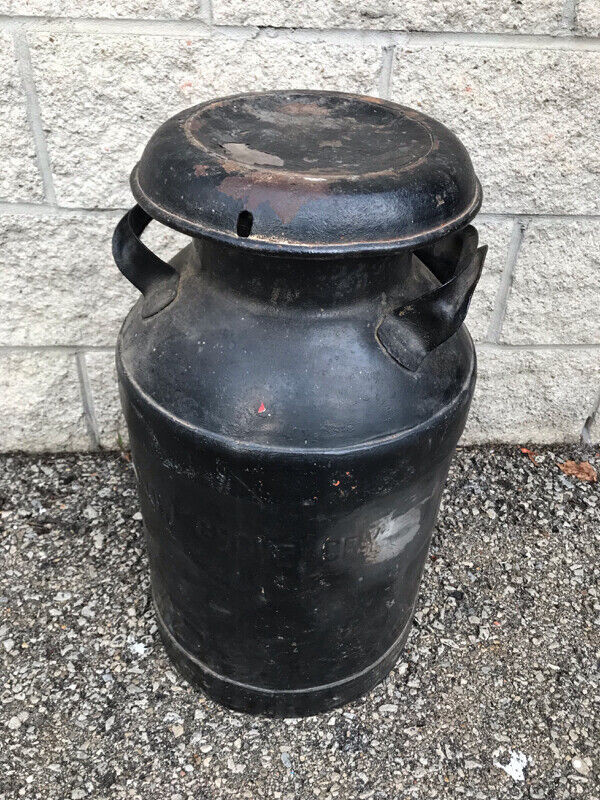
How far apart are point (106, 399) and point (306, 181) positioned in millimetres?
1752

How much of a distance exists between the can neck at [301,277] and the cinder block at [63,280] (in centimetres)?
99

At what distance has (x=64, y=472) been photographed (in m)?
2.88

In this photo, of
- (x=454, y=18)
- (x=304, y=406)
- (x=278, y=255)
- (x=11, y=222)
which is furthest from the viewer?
(x=11, y=222)


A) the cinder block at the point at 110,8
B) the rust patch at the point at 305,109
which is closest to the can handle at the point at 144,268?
the rust patch at the point at 305,109

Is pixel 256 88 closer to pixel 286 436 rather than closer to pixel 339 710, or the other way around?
pixel 286 436

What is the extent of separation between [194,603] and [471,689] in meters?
0.93

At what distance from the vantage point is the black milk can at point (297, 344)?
1.37m

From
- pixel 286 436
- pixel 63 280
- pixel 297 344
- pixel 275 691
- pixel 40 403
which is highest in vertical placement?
pixel 297 344

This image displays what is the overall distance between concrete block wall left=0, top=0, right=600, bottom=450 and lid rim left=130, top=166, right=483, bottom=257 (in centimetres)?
95

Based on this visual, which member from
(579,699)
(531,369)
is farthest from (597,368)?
(579,699)

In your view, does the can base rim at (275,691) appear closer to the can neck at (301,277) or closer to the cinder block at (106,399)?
the cinder block at (106,399)

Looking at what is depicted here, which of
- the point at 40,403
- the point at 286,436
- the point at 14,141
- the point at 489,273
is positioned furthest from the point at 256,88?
the point at 40,403

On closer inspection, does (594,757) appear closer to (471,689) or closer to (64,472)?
(471,689)

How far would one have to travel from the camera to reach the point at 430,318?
4.97ft
